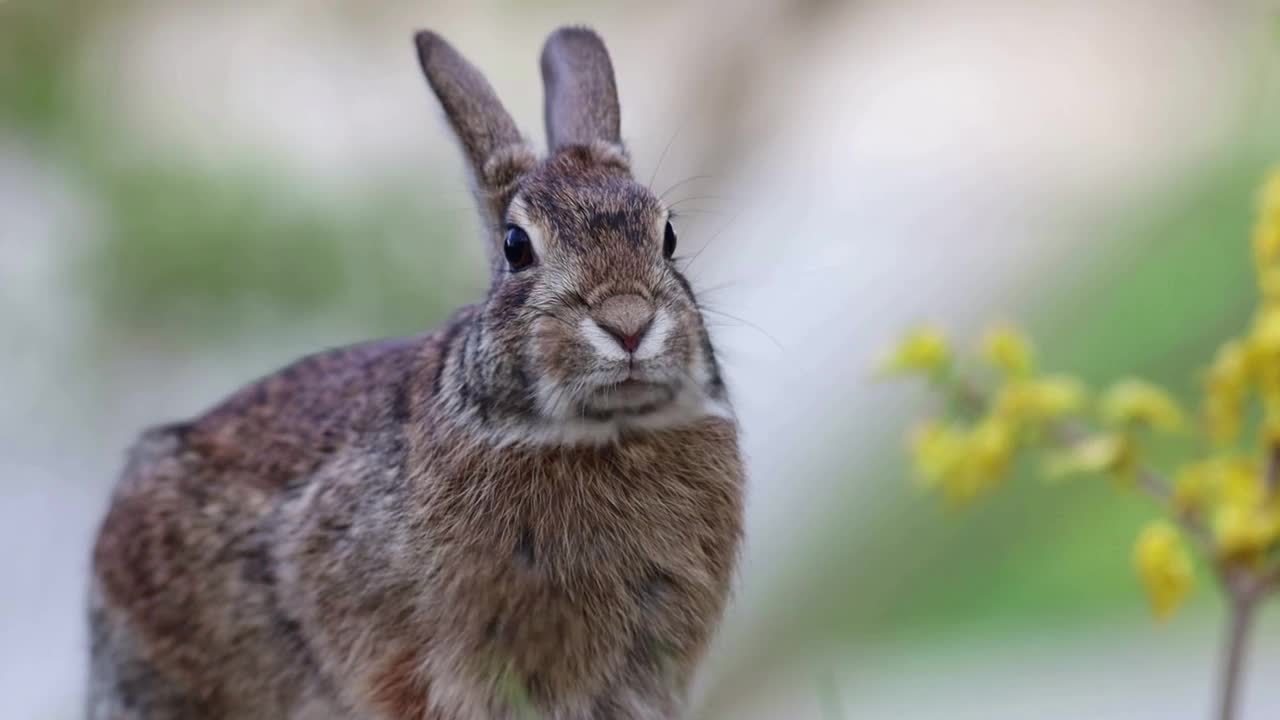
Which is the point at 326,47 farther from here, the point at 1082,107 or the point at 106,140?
the point at 1082,107

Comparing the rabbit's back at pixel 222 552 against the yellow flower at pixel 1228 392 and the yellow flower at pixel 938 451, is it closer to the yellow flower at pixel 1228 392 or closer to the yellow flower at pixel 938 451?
the yellow flower at pixel 938 451

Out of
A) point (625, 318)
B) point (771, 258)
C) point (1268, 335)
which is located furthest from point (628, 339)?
point (771, 258)

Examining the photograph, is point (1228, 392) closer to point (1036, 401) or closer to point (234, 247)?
point (1036, 401)

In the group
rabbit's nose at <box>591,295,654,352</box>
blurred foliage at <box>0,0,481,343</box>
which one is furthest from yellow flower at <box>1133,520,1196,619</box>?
blurred foliage at <box>0,0,481,343</box>

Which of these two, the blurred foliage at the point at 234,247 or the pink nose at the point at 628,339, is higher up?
the blurred foliage at the point at 234,247

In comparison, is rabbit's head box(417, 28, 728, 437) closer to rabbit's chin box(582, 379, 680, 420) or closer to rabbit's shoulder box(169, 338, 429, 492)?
rabbit's chin box(582, 379, 680, 420)

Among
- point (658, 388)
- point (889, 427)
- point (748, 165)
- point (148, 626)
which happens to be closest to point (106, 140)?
point (748, 165)

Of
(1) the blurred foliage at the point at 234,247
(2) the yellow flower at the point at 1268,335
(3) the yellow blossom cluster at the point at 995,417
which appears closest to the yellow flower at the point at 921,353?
(3) the yellow blossom cluster at the point at 995,417
